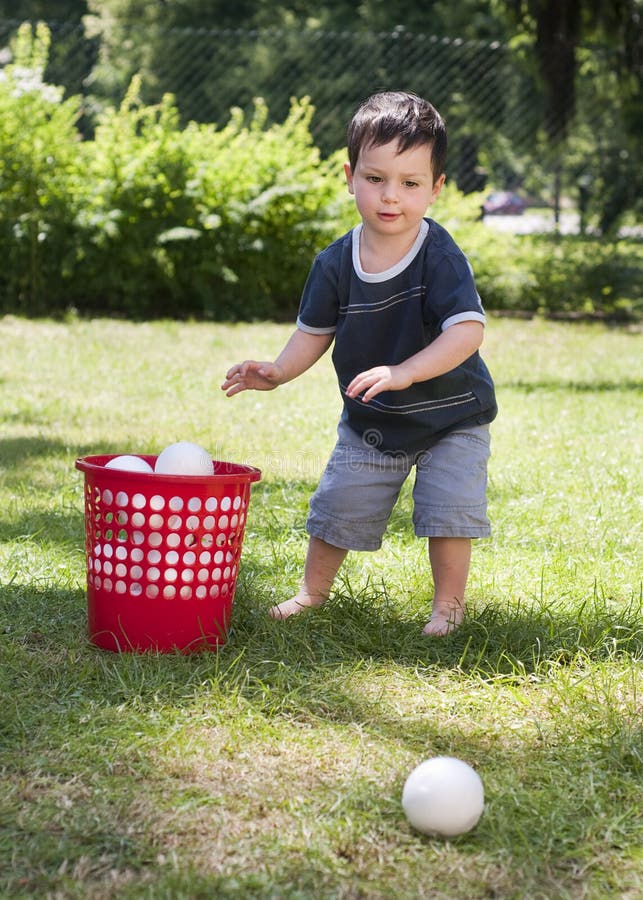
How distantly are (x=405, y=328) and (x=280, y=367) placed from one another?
0.34m

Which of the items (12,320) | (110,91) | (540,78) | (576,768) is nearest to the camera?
(576,768)

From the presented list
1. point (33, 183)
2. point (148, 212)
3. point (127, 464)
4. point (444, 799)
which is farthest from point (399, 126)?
point (33, 183)

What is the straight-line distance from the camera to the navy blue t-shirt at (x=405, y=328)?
285cm

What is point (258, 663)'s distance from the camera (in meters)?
2.55

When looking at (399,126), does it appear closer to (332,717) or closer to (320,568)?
(320,568)

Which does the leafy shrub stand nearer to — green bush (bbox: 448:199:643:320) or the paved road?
green bush (bbox: 448:199:643:320)

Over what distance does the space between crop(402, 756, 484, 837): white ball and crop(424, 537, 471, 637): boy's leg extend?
3.30 ft

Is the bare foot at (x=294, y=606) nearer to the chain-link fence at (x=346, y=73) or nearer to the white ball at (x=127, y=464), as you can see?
the white ball at (x=127, y=464)

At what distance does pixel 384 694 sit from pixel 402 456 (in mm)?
743

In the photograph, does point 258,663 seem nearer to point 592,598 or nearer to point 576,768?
point 576,768

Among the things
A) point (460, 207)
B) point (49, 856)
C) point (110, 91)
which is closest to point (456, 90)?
point (460, 207)

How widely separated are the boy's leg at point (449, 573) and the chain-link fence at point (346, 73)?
30.6 feet

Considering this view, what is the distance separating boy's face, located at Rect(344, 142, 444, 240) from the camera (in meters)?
2.75

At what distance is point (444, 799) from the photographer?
178 centimetres
